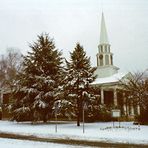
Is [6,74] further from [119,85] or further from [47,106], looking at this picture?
[47,106]

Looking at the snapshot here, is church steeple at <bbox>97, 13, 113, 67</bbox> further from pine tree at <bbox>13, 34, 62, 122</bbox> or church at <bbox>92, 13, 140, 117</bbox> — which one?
pine tree at <bbox>13, 34, 62, 122</bbox>

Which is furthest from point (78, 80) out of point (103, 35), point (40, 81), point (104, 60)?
point (103, 35)

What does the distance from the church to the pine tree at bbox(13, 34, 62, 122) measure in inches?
433

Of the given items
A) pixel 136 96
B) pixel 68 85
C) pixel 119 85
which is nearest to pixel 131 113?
pixel 119 85

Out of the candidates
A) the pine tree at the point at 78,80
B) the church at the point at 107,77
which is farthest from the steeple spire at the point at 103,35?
the pine tree at the point at 78,80

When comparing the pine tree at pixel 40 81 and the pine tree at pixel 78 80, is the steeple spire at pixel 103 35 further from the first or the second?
the pine tree at pixel 78 80

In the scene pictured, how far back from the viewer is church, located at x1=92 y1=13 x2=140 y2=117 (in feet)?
137

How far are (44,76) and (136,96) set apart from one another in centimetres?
982

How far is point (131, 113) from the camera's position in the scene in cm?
4491

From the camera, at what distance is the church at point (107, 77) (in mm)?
41625

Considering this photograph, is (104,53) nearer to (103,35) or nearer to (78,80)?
(103,35)

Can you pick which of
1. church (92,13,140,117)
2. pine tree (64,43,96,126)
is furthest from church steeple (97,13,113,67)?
pine tree (64,43,96,126)

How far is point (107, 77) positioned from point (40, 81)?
20200 mm

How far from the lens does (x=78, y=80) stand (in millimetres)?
26312
